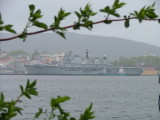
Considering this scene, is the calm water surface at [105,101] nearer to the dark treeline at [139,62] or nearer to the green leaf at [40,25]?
the green leaf at [40,25]

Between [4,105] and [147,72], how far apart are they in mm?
147087

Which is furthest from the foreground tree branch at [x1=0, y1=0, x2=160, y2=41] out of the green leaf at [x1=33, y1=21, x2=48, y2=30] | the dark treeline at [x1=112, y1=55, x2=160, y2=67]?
the dark treeline at [x1=112, y1=55, x2=160, y2=67]

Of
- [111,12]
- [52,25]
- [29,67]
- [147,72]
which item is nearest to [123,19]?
[111,12]

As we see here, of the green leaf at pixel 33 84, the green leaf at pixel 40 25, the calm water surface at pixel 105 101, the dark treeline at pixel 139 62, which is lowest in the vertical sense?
the calm water surface at pixel 105 101

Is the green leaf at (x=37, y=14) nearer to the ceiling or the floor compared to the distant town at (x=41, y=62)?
nearer to the floor

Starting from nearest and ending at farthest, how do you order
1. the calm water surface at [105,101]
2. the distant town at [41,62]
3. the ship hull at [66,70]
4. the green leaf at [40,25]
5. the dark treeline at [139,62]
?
the green leaf at [40,25] → the calm water surface at [105,101] → the ship hull at [66,70] → the distant town at [41,62] → the dark treeline at [139,62]

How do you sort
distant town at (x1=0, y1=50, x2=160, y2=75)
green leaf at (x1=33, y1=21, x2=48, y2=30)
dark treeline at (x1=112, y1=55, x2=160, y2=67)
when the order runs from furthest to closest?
dark treeline at (x1=112, y1=55, x2=160, y2=67)
distant town at (x1=0, y1=50, x2=160, y2=75)
green leaf at (x1=33, y1=21, x2=48, y2=30)

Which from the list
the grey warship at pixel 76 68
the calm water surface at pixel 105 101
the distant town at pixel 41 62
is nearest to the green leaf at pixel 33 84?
the calm water surface at pixel 105 101

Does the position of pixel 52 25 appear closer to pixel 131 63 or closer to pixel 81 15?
pixel 81 15

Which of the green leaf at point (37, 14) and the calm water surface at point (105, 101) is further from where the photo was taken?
the calm water surface at point (105, 101)

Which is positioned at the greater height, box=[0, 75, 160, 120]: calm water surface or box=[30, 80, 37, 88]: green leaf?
box=[30, 80, 37, 88]: green leaf

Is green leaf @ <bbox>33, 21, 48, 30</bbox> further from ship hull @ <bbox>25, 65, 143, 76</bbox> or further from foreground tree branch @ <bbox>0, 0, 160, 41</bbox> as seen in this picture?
ship hull @ <bbox>25, 65, 143, 76</bbox>

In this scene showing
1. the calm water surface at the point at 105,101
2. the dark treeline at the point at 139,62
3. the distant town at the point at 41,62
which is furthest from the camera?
the dark treeline at the point at 139,62

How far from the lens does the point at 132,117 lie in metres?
22.4
